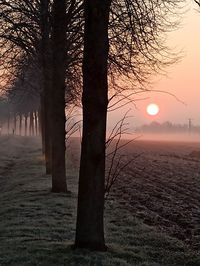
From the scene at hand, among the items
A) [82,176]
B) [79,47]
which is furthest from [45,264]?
[79,47]

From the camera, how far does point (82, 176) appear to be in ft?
28.2

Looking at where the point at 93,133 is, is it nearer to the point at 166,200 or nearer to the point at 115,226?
the point at 115,226

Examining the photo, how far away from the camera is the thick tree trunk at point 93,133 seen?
334 inches

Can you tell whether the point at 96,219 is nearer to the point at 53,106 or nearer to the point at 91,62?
the point at 91,62

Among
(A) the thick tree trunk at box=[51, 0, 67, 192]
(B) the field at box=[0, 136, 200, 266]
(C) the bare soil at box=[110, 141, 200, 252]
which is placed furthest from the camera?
(A) the thick tree trunk at box=[51, 0, 67, 192]

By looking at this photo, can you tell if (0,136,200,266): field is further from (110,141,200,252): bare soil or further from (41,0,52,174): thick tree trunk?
(41,0,52,174): thick tree trunk

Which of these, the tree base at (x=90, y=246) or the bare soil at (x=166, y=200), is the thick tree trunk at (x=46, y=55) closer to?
the bare soil at (x=166, y=200)

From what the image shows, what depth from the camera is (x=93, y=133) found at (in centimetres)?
852

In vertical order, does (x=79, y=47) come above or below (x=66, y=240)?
above

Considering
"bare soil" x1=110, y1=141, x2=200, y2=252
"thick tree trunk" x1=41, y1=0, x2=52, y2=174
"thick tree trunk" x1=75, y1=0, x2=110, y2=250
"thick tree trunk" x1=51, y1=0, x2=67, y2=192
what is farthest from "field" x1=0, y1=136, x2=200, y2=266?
"thick tree trunk" x1=41, y1=0, x2=52, y2=174

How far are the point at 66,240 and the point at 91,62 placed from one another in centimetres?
367

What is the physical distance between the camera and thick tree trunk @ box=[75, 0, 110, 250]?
848cm

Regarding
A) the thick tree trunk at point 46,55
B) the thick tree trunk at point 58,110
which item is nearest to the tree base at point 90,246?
the thick tree trunk at point 58,110

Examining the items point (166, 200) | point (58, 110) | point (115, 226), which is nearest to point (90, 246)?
point (115, 226)
